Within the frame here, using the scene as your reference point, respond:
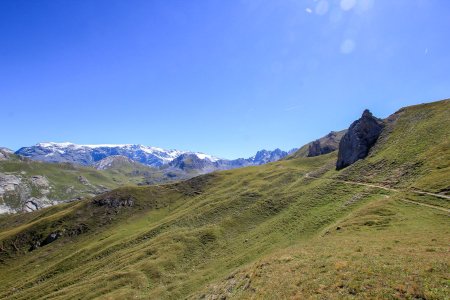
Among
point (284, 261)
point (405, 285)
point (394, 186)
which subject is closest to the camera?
point (405, 285)

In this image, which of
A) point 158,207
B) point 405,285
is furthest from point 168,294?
point 158,207

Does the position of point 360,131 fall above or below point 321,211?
above

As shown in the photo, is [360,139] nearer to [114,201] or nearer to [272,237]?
[272,237]

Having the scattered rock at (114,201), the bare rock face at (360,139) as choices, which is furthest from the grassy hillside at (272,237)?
the bare rock face at (360,139)

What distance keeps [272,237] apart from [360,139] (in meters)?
60.9

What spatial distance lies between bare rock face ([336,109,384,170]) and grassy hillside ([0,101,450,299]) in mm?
5604

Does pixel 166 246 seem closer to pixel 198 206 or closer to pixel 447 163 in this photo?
pixel 198 206

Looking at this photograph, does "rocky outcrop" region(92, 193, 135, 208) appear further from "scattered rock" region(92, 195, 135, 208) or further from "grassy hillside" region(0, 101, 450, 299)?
"grassy hillside" region(0, 101, 450, 299)

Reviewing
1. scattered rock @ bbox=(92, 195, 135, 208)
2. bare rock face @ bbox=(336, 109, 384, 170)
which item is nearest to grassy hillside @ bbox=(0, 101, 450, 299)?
scattered rock @ bbox=(92, 195, 135, 208)

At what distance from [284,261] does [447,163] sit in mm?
53289

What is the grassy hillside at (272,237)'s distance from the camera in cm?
2870

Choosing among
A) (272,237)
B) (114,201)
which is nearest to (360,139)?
(272,237)

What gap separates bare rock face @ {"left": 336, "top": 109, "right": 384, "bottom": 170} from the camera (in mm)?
107125

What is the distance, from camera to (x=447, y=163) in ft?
227
